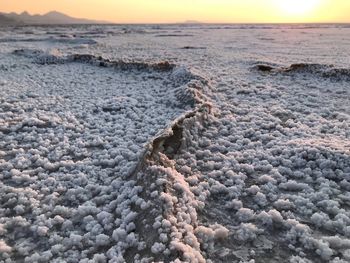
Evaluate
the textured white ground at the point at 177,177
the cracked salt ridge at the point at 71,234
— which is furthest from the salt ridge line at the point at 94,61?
the cracked salt ridge at the point at 71,234

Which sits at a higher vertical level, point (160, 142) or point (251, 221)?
point (160, 142)

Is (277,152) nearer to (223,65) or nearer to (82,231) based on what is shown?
(82,231)

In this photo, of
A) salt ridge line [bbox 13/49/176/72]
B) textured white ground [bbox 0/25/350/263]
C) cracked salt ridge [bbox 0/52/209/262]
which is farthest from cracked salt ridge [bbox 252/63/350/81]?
cracked salt ridge [bbox 0/52/209/262]

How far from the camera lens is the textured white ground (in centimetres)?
499

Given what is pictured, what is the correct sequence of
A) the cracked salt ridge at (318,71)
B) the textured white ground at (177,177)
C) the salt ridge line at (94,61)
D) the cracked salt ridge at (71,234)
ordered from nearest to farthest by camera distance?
the cracked salt ridge at (71,234), the textured white ground at (177,177), the cracked salt ridge at (318,71), the salt ridge line at (94,61)

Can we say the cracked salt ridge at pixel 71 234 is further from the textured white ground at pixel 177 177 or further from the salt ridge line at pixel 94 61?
the salt ridge line at pixel 94 61

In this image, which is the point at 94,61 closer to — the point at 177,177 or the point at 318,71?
the point at 318,71

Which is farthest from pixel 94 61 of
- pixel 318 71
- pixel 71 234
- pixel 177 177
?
pixel 71 234

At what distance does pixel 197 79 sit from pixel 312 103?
14.9 feet

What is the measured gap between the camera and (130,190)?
6.24m

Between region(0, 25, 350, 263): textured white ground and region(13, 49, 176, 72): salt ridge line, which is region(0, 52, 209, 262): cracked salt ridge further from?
region(13, 49, 176, 72): salt ridge line

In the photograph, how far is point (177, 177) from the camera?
636cm

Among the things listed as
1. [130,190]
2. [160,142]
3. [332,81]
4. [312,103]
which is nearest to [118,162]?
[160,142]

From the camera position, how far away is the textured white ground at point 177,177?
499 cm
